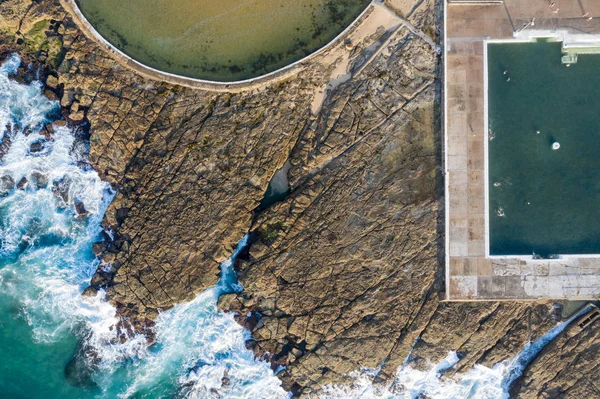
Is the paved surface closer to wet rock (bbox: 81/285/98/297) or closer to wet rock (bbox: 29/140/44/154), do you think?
wet rock (bbox: 81/285/98/297)

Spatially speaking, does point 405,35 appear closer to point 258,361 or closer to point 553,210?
point 553,210

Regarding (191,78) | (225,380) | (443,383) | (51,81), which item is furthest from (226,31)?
(443,383)

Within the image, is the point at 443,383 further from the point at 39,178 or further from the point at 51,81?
the point at 51,81

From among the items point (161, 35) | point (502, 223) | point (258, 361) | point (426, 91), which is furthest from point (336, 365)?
point (161, 35)

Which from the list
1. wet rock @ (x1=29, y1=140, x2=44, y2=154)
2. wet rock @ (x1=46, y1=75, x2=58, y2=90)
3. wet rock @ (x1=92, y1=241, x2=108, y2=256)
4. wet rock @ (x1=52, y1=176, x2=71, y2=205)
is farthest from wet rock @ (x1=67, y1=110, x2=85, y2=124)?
wet rock @ (x1=92, y1=241, x2=108, y2=256)

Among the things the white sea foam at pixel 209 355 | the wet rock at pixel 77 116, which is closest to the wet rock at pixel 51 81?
the wet rock at pixel 77 116

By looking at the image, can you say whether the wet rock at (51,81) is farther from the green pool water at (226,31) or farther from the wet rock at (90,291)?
the wet rock at (90,291)

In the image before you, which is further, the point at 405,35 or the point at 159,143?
the point at 159,143
